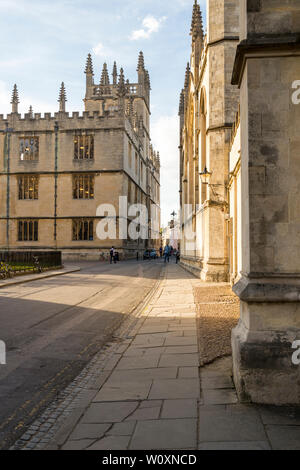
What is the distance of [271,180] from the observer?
400cm

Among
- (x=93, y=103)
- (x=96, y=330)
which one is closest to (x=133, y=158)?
(x=93, y=103)

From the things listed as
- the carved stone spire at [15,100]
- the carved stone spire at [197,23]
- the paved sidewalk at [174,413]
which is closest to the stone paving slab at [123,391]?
the paved sidewalk at [174,413]

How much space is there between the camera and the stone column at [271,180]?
3.91 m

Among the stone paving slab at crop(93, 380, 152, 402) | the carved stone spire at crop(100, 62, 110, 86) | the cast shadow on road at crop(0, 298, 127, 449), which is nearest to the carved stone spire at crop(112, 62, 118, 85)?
the carved stone spire at crop(100, 62, 110, 86)

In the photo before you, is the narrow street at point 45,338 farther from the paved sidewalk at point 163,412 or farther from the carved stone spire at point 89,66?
the carved stone spire at point 89,66

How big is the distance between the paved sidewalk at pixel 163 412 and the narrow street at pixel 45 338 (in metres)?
0.25

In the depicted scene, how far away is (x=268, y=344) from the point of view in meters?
3.84

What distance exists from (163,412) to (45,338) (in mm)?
3768

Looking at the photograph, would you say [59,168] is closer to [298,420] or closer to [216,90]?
[216,90]

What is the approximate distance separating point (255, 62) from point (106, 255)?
35714 mm

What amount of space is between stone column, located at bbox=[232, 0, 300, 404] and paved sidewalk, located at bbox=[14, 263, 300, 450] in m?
0.44

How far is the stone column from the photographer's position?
3912 mm

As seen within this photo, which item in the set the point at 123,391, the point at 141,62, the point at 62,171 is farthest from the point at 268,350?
the point at 141,62

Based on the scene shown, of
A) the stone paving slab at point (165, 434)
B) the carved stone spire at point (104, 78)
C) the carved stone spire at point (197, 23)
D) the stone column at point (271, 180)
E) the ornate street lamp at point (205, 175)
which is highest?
the carved stone spire at point (104, 78)
